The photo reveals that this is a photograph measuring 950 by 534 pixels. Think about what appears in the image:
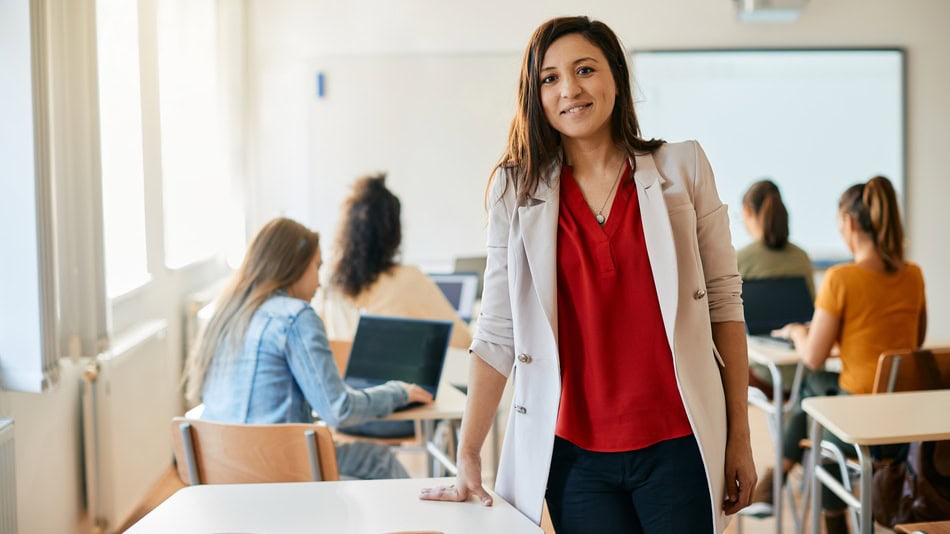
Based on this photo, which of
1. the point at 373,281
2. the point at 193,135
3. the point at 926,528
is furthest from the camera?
the point at 193,135

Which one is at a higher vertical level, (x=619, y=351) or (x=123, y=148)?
(x=123, y=148)

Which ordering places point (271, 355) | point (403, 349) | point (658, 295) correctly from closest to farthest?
1. point (658, 295)
2. point (271, 355)
3. point (403, 349)

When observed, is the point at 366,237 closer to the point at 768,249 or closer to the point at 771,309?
the point at 771,309

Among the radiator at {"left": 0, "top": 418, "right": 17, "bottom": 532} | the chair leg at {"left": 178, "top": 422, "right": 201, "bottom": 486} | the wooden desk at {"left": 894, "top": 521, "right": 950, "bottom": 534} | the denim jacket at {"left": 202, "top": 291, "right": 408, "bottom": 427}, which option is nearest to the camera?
the wooden desk at {"left": 894, "top": 521, "right": 950, "bottom": 534}

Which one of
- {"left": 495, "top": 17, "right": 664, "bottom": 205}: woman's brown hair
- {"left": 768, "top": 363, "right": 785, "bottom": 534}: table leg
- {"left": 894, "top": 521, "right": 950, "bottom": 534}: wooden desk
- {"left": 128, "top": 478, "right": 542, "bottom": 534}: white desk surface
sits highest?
{"left": 495, "top": 17, "right": 664, "bottom": 205}: woman's brown hair

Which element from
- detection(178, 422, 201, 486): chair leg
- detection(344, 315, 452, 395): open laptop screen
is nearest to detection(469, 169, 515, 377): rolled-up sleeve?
detection(178, 422, 201, 486): chair leg

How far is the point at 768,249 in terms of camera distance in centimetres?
381

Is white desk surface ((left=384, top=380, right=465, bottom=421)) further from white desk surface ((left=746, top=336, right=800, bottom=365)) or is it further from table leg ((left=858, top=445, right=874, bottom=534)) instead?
white desk surface ((left=746, top=336, right=800, bottom=365))

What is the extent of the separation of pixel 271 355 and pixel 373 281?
106 cm

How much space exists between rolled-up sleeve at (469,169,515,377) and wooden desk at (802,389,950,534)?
1043 millimetres

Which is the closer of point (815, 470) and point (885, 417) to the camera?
point (885, 417)

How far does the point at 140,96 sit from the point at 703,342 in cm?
299

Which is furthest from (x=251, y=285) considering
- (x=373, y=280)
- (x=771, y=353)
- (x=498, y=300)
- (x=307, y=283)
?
(x=771, y=353)

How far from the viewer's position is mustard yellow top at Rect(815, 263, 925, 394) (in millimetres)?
3004
